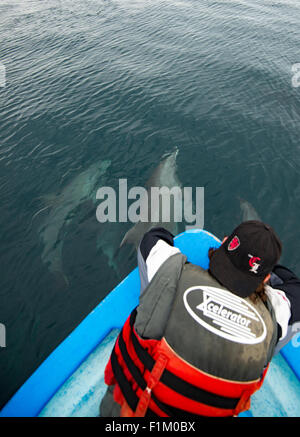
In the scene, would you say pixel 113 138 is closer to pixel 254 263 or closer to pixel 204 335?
pixel 254 263

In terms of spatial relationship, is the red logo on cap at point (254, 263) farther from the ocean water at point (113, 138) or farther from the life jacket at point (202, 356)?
the ocean water at point (113, 138)

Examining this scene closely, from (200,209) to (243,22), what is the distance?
22271 millimetres

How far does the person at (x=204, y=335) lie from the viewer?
221cm

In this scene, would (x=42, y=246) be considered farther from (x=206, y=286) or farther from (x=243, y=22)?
(x=243, y=22)

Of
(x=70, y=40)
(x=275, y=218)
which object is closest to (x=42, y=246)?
(x=275, y=218)

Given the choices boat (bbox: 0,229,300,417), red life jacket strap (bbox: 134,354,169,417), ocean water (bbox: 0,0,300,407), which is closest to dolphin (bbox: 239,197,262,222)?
ocean water (bbox: 0,0,300,407)

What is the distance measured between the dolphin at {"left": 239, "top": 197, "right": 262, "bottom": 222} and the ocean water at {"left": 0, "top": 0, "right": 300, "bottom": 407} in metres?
0.16

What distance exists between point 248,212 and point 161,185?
9.64 ft

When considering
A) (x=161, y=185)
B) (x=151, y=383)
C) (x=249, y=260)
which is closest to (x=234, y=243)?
→ (x=249, y=260)

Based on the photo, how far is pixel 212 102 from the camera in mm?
13414

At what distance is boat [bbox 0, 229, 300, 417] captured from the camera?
373 cm

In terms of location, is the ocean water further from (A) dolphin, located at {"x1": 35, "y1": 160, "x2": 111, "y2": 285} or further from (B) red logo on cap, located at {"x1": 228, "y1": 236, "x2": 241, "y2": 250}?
(B) red logo on cap, located at {"x1": 228, "y1": 236, "x2": 241, "y2": 250}

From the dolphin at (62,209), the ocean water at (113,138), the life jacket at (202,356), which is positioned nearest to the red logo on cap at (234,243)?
the life jacket at (202,356)

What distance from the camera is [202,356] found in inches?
86.6
